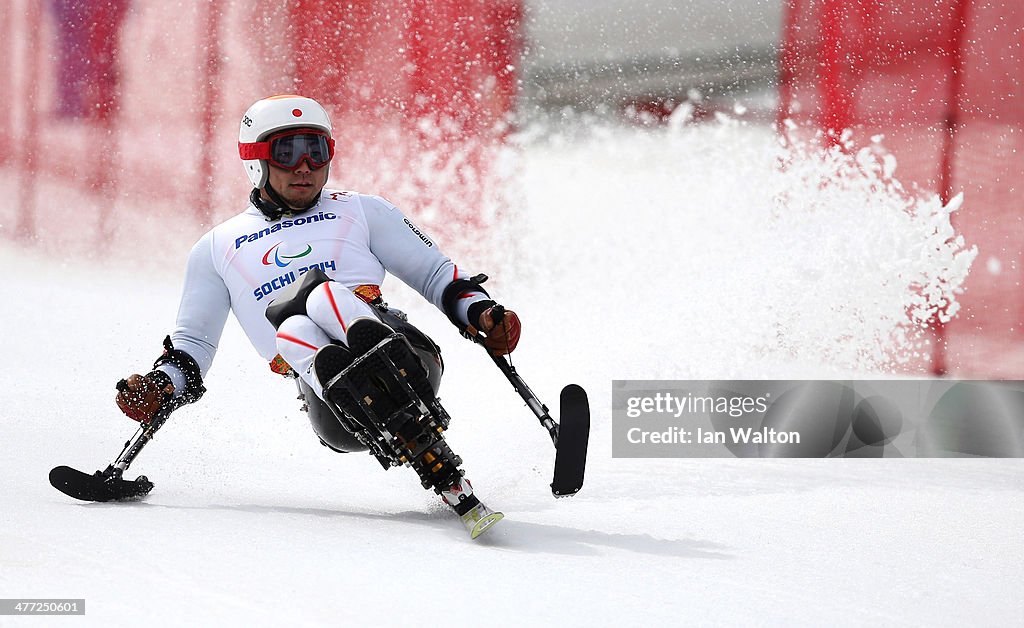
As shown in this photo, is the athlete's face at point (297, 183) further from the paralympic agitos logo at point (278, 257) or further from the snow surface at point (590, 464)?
the snow surface at point (590, 464)

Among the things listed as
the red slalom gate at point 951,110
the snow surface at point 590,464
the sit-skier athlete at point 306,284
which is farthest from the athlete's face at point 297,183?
the red slalom gate at point 951,110

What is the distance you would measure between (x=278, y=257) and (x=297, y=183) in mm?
247

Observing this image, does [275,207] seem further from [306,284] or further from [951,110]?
[951,110]

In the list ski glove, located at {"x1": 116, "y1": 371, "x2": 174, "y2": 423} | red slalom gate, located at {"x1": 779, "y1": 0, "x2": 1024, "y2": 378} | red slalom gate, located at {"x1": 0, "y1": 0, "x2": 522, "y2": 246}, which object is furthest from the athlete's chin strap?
red slalom gate, located at {"x1": 779, "y1": 0, "x2": 1024, "y2": 378}

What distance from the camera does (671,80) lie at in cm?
737

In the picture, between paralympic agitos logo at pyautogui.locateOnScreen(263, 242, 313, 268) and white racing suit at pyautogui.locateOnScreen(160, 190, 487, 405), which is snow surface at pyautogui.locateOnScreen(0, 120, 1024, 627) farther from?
paralympic agitos logo at pyautogui.locateOnScreen(263, 242, 313, 268)

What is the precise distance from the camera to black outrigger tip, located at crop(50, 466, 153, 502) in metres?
3.15

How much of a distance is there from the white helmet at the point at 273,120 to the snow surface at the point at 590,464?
41.2 inches

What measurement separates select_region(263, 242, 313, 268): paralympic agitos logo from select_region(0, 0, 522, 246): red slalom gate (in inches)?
161

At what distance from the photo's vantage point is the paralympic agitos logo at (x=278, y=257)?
3.27 metres

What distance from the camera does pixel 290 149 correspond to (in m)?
3.31

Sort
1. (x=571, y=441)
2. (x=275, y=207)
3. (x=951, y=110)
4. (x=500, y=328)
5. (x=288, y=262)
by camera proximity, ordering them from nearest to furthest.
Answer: (x=571, y=441) → (x=500, y=328) → (x=288, y=262) → (x=275, y=207) → (x=951, y=110)

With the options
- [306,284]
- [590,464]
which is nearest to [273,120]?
[306,284]

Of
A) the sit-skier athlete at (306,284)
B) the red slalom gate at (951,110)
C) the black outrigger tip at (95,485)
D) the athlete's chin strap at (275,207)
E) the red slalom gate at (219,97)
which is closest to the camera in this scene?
the sit-skier athlete at (306,284)
